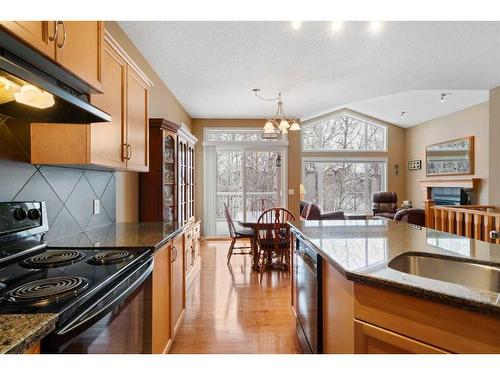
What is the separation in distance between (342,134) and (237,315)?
6400 mm

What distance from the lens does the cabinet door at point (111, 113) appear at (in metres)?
1.58

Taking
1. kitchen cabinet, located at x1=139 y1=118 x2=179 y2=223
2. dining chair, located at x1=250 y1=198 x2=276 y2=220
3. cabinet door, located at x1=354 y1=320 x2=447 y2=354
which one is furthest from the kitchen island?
dining chair, located at x1=250 y1=198 x2=276 y2=220

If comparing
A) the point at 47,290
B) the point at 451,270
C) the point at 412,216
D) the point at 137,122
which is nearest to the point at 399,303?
the point at 451,270

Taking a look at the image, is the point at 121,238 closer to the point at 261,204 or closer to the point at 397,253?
the point at 397,253

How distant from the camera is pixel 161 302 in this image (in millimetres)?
1747

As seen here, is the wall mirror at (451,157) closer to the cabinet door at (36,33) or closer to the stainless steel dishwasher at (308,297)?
the stainless steel dishwasher at (308,297)

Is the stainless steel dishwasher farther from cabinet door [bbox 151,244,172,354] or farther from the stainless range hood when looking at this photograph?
the stainless range hood

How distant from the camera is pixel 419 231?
2012 millimetres

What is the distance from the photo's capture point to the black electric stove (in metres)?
0.81

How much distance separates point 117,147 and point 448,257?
6.39 feet

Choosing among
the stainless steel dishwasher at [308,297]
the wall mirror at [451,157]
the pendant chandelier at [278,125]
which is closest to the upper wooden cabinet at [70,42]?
the stainless steel dishwasher at [308,297]
